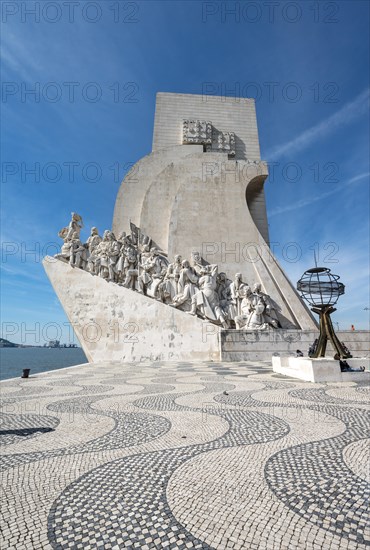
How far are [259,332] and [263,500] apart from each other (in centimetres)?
759

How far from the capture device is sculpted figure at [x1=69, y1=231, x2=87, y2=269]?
1036 centimetres

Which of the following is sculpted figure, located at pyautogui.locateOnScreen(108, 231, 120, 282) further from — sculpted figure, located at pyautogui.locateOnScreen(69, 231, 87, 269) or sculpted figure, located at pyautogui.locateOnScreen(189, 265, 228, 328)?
sculpted figure, located at pyautogui.locateOnScreen(189, 265, 228, 328)

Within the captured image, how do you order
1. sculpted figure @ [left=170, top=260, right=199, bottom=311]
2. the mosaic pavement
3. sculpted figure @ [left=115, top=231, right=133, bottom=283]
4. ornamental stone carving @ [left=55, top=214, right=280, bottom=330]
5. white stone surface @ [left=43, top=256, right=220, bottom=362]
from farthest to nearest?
sculpted figure @ [left=115, top=231, right=133, bottom=283]
sculpted figure @ [left=170, top=260, right=199, bottom=311]
ornamental stone carving @ [left=55, top=214, right=280, bottom=330]
white stone surface @ [left=43, top=256, right=220, bottom=362]
the mosaic pavement

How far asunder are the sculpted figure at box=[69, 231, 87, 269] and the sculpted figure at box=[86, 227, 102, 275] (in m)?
0.20

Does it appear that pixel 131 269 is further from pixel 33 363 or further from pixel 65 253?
pixel 33 363

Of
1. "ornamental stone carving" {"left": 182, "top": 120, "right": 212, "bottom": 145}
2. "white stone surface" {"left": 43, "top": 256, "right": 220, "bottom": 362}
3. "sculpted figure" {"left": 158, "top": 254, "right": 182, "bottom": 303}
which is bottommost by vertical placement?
"white stone surface" {"left": 43, "top": 256, "right": 220, "bottom": 362}

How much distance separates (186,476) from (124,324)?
825cm

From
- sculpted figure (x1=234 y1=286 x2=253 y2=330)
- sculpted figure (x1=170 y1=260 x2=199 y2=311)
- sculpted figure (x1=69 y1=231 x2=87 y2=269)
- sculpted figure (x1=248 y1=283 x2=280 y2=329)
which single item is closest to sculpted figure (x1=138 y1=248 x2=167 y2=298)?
sculpted figure (x1=170 y1=260 x2=199 y2=311)

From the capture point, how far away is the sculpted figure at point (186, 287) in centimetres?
963

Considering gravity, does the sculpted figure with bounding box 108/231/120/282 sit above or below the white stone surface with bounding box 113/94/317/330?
below

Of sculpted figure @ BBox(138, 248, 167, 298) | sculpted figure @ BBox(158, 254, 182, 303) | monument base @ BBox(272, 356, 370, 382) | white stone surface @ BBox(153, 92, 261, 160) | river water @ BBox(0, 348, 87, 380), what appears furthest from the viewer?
white stone surface @ BBox(153, 92, 261, 160)

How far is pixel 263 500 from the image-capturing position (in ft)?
4.07

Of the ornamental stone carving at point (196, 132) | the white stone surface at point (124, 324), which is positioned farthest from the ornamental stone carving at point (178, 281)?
the ornamental stone carving at point (196, 132)

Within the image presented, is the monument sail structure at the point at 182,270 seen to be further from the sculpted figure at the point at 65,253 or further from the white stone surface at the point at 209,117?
the white stone surface at the point at 209,117
